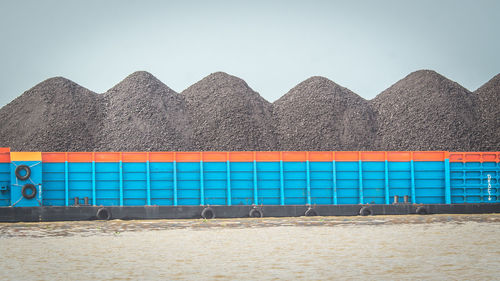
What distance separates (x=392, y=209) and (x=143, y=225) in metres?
9.70

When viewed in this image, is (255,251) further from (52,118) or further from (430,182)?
(52,118)

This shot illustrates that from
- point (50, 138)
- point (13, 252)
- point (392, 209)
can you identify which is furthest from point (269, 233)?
point (50, 138)

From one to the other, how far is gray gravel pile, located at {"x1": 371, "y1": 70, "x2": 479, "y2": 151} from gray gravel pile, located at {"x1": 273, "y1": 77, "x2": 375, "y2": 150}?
149cm

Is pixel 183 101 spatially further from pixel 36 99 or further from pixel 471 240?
pixel 471 240

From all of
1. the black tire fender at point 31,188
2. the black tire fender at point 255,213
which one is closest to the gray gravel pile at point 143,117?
the black tire fender at point 31,188

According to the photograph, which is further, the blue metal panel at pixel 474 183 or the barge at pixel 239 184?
the blue metal panel at pixel 474 183

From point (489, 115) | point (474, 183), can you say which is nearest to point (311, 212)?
point (474, 183)

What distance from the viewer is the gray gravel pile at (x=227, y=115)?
4075 centimetres

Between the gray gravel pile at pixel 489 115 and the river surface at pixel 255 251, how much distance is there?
27636 millimetres

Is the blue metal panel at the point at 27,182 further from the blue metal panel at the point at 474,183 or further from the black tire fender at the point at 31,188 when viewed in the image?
the blue metal panel at the point at 474,183

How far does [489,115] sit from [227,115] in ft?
71.5

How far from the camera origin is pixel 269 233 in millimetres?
15062

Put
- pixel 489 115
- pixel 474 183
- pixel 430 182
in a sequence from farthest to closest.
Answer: pixel 489 115 → pixel 474 183 → pixel 430 182

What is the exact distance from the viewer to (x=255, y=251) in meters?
11.5
